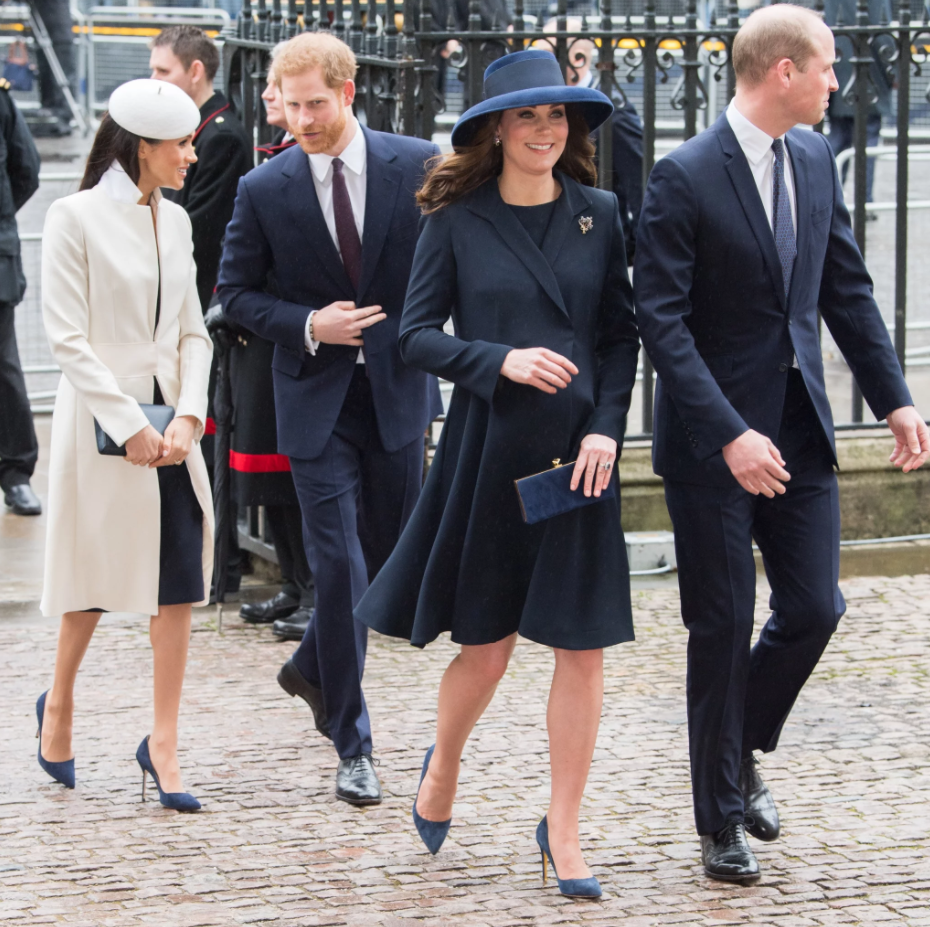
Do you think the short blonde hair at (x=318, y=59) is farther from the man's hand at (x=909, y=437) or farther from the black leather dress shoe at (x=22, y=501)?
the black leather dress shoe at (x=22, y=501)

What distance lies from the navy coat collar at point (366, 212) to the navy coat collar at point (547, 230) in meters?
0.85

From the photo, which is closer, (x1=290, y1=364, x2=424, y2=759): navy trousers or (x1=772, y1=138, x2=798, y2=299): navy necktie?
(x1=772, y1=138, x2=798, y2=299): navy necktie

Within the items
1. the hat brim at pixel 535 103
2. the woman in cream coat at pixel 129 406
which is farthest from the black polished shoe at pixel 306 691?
the hat brim at pixel 535 103

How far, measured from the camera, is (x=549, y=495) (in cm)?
388

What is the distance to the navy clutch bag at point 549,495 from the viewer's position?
384cm

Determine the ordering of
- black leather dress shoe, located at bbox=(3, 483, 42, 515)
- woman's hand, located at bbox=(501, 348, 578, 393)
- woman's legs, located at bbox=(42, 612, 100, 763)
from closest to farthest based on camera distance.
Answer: woman's hand, located at bbox=(501, 348, 578, 393)
woman's legs, located at bbox=(42, 612, 100, 763)
black leather dress shoe, located at bbox=(3, 483, 42, 515)

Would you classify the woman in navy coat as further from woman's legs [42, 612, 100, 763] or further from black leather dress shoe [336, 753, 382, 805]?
woman's legs [42, 612, 100, 763]

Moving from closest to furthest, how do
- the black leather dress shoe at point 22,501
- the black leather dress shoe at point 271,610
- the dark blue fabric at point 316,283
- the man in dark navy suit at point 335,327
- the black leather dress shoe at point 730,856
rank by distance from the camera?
1. the black leather dress shoe at point 730,856
2. the man in dark navy suit at point 335,327
3. the dark blue fabric at point 316,283
4. the black leather dress shoe at point 271,610
5. the black leather dress shoe at point 22,501

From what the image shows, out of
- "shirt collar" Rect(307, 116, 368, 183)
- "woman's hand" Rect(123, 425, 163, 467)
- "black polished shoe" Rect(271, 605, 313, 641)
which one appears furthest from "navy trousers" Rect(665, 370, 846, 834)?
"black polished shoe" Rect(271, 605, 313, 641)

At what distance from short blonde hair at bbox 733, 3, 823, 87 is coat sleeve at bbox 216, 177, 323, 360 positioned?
1.49 meters

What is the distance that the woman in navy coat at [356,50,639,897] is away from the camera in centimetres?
396

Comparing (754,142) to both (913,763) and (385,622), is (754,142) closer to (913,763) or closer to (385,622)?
(385,622)

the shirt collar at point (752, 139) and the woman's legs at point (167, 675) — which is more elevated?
the shirt collar at point (752, 139)

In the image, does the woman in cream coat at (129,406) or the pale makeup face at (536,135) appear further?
the woman in cream coat at (129,406)
